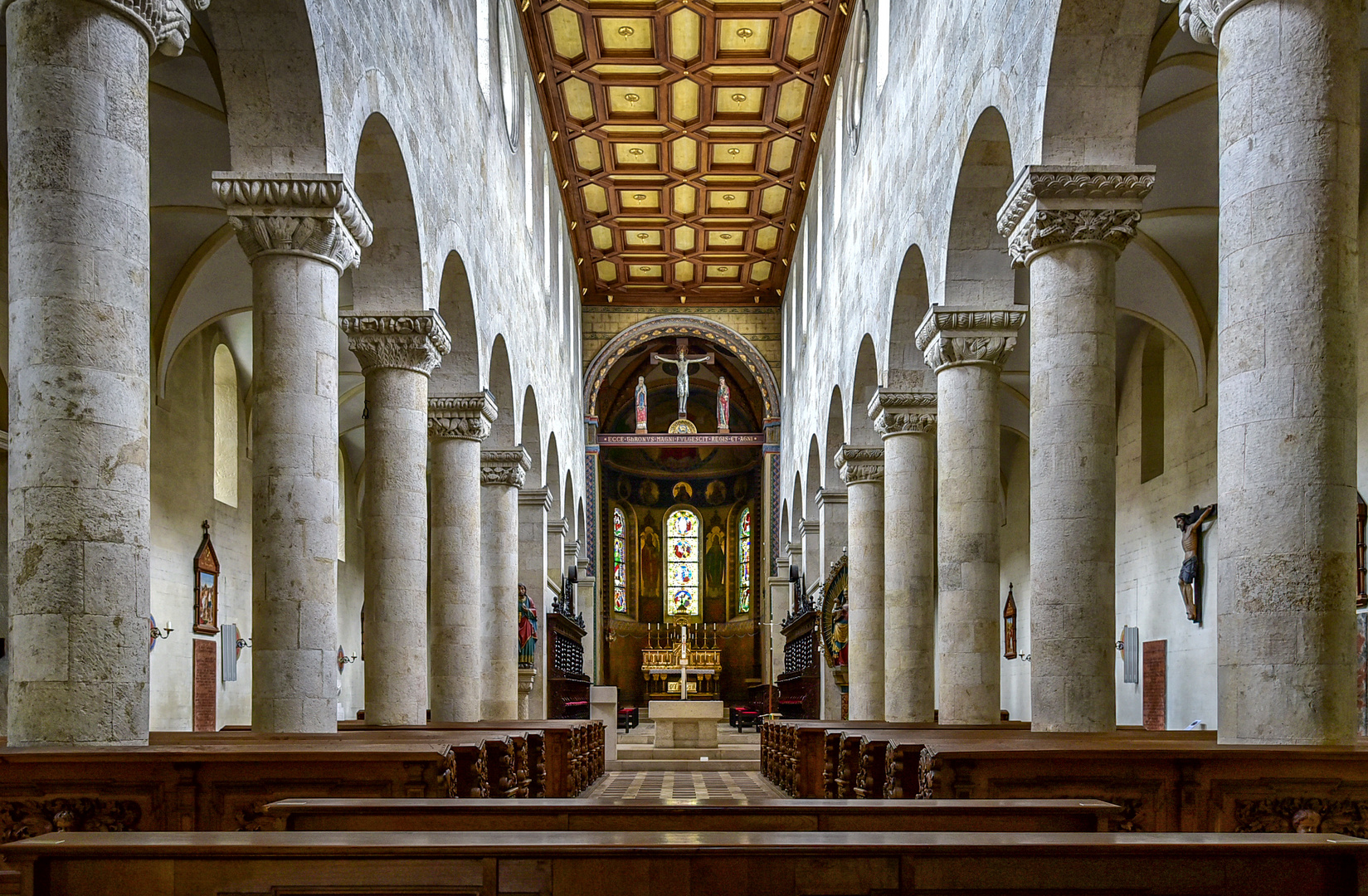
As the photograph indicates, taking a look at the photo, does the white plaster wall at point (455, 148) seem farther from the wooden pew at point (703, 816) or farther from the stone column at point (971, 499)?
the wooden pew at point (703, 816)

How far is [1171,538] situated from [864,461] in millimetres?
4595

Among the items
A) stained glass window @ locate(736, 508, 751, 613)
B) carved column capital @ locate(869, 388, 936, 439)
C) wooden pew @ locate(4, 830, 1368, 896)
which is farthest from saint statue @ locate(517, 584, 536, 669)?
stained glass window @ locate(736, 508, 751, 613)

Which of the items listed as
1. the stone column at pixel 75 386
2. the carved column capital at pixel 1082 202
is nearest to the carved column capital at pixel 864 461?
the carved column capital at pixel 1082 202

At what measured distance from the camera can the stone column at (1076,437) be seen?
9.40 m

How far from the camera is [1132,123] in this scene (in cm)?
965

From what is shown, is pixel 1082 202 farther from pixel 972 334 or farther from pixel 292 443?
pixel 292 443

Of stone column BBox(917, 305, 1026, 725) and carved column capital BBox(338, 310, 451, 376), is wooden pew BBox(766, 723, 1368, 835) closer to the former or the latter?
stone column BBox(917, 305, 1026, 725)

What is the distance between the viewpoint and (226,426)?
20.5 meters

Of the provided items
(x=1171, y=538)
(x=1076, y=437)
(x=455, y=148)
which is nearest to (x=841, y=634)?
(x=1171, y=538)

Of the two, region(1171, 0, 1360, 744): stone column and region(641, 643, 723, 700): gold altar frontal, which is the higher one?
region(1171, 0, 1360, 744): stone column

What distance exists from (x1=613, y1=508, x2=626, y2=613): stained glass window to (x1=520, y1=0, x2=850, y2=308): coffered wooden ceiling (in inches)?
405

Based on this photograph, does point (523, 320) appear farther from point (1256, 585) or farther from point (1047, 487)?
point (1256, 585)

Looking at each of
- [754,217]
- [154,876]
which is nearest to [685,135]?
[754,217]

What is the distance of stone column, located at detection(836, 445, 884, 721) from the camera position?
1916cm
